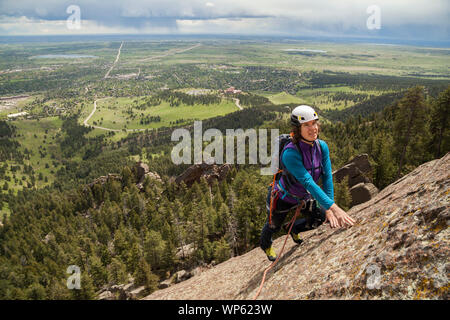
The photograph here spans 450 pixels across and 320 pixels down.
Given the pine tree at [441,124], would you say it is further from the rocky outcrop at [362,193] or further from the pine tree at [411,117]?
the rocky outcrop at [362,193]

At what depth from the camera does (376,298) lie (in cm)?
460

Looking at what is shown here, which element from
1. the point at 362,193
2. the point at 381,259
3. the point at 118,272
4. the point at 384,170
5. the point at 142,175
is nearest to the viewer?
the point at 381,259

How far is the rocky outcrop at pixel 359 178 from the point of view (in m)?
26.6

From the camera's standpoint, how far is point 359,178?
31.3m

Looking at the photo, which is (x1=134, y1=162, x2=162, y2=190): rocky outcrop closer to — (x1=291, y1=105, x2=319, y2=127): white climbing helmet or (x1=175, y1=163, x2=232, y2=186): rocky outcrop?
(x1=175, y1=163, x2=232, y2=186): rocky outcrop

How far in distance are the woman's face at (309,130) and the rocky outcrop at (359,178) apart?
23.7 m

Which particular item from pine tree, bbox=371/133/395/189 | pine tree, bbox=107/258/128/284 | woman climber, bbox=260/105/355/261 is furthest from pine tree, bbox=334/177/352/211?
pine tree, bbox=107/258/128/284

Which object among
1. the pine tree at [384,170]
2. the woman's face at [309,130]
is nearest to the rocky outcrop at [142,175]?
the pine tree at [384,170]

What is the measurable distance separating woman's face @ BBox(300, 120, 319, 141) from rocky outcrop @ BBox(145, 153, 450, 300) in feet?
9.86

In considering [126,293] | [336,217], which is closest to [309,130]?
[336,217]

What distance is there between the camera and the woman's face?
6465 millimetres

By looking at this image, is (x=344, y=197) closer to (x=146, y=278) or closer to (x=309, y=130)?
(x=309, y=130)

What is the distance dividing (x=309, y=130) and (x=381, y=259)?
11.4 feet
